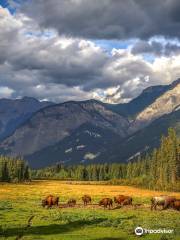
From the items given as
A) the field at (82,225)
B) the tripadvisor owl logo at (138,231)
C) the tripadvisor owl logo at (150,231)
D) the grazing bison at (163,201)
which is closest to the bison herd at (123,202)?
the grazing bison at (163,201)

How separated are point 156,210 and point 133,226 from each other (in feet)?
59.1

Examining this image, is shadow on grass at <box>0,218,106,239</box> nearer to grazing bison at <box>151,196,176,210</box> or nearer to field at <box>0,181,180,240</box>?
field at <box>0,181,180,240</box>

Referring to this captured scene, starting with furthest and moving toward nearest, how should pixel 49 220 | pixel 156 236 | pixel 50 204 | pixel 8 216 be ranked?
pixel 50 204
pixel 8 216
pixel 49 220
pixel 156 236

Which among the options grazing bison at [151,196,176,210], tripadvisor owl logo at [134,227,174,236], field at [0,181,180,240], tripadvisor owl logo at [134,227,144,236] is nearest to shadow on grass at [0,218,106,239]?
field at [0,181,180,240]

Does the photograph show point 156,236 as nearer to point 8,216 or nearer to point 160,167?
point 8,216

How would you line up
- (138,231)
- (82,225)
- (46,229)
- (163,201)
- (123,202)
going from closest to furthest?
(138,231)
(46,229)
(82,225)
(163,201)
(123,202)

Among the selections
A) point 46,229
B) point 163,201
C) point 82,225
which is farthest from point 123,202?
point 46,229

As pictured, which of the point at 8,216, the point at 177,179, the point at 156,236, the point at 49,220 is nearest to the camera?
the point at 156,236

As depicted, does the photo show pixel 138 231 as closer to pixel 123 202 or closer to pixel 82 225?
pixel 82 225

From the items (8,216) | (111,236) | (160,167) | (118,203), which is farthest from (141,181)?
(111,236)

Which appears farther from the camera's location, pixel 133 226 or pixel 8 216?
pixel 8 216

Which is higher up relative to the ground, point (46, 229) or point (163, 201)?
point (163, 201)

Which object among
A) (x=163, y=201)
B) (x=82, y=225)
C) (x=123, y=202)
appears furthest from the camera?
(x=123, y=202)

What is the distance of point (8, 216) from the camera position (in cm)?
5497
